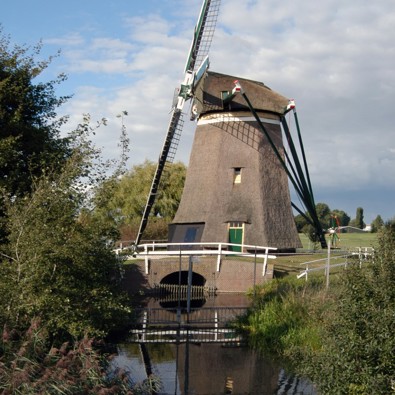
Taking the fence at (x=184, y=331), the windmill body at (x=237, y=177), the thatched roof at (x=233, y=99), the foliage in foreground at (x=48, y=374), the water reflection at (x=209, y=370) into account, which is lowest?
the water reflection at (x=209, y=370)

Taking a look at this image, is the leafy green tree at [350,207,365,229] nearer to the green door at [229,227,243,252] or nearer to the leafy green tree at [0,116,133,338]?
the green door at [229,227,243,252]

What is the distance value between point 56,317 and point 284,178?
1888cm

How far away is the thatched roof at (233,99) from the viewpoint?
2469 cm

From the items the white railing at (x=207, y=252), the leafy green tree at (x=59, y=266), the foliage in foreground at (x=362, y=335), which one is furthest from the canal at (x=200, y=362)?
the white railing at (x=207, y=252)

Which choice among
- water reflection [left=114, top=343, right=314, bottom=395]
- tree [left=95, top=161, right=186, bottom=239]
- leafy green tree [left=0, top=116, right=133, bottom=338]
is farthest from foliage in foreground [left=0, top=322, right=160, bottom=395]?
tree [left=95, top=161, right=186, bottom=239]

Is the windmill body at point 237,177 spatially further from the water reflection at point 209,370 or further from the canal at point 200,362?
the water reflection at point 209,370

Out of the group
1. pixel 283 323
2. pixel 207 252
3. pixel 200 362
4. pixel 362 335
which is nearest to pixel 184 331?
pixel 283 323

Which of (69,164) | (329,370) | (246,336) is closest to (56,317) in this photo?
(69,164)

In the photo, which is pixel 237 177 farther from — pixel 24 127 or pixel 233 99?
pixel 24 127

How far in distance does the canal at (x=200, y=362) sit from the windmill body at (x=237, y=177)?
29.5 ft

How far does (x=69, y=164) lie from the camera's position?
9.52 meters

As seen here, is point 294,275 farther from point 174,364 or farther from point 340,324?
point 340,324

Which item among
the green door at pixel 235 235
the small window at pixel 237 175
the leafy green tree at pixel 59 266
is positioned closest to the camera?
the leafy green tree at pixel 59 266

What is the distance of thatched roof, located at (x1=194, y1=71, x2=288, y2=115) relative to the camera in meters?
24.7
